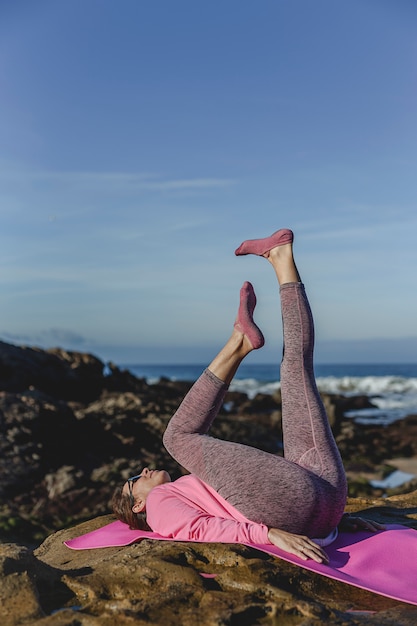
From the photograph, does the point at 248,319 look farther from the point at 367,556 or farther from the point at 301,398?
the point at 367,556

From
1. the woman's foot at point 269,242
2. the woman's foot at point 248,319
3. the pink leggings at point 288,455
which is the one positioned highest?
the woman's foot at point 269,242

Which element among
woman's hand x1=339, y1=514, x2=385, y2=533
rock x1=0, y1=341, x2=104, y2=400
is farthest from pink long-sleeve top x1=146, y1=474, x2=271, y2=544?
rock x1=0, y1=341, x2=104, y2=400

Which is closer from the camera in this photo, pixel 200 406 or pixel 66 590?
pixel 66 590

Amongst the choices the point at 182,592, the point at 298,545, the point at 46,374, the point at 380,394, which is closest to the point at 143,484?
the point at 298,545

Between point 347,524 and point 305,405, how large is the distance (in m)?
0.91

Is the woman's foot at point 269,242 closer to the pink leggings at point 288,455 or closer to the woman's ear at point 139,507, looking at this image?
the pink leggings at point 288,455

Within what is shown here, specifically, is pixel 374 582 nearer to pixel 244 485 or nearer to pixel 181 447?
pixel 244 485

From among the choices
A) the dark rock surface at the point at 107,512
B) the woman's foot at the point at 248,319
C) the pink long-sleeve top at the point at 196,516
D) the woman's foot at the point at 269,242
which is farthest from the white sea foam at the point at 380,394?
the pink long-sleeve top at the point at 196,516

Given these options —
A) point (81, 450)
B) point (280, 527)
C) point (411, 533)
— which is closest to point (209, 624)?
point (280, 527)

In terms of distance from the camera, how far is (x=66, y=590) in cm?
361

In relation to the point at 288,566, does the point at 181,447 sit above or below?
above

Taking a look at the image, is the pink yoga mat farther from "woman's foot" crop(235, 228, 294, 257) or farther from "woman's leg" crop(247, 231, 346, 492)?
"woman's foot" crop(235, 228, 294, 257)

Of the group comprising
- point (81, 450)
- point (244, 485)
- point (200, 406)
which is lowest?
point (81, 450)

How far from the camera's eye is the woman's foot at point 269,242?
496 cm
